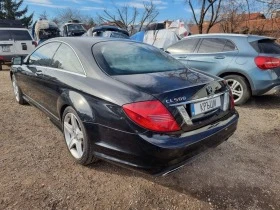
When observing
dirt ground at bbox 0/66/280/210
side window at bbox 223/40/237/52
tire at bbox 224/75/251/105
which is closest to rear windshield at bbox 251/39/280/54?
side window at bbox 223/40/237/52

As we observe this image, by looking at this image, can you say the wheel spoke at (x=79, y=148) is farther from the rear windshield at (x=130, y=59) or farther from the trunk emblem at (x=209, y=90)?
the trunk emblem at (x=209, y=90)

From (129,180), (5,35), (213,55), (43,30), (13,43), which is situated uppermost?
(43,30)

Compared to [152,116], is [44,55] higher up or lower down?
higher up

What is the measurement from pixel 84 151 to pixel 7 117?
2.38 metres

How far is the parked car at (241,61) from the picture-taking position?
16.1ft

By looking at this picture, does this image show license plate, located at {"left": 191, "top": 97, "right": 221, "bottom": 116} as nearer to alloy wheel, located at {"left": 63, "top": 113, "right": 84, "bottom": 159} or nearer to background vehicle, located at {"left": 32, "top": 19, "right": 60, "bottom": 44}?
alloy wheel, located at {"left": 63, "top": 113, "right": 84, "bottom": 159}

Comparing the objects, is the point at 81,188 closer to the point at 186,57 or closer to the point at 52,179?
the point at 52,179

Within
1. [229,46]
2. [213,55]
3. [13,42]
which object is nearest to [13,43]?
[13,42]

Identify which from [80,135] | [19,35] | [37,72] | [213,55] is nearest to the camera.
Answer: [80,135]

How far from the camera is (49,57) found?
11.5 feet

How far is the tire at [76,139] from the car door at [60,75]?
271 mm

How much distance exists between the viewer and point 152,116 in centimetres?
206

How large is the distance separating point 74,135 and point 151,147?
1.18 metres

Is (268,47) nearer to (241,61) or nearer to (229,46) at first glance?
(241,61)
